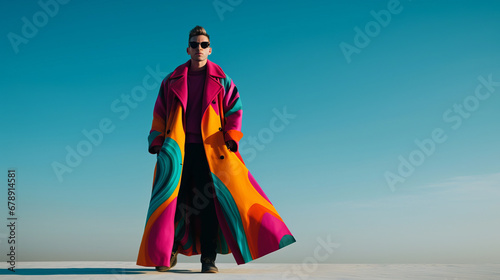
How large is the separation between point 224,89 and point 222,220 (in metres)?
1.36

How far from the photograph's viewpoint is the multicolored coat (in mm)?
4031

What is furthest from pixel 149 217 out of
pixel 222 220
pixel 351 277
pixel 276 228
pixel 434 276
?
pixel 434 276

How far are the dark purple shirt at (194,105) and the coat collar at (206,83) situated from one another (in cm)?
8

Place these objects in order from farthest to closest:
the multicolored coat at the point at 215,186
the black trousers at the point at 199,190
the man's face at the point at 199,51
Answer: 1. the man's face at the point at 199,51
2. the black trousers at the point at 199,190
3. the multicolored coat at the point at 215,186

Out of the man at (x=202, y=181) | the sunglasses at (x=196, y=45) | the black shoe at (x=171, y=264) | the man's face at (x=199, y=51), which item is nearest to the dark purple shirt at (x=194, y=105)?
the man at (x=202, y=181)

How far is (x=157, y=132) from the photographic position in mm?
4375

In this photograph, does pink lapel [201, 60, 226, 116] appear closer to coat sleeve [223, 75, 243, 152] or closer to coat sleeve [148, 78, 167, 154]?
coat sleeve [223, 75, 243, 152]

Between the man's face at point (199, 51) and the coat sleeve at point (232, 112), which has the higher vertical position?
the man's face at point (199, 51)

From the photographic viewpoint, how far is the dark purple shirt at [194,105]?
14.3 feet

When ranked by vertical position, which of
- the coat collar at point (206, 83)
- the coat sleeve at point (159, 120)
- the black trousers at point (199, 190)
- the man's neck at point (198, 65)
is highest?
the man's neck at point (198, 65)

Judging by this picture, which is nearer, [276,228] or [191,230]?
[276,228]

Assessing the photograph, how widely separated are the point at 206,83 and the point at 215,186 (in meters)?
1.07

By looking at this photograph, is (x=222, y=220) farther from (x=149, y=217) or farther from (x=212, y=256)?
(x=149, y=217)

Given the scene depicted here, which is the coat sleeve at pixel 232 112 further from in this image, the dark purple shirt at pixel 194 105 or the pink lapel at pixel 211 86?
the dark purple shirt at pixel 194 105
